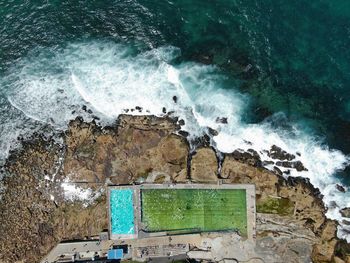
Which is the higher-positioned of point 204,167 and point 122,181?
point 204,167

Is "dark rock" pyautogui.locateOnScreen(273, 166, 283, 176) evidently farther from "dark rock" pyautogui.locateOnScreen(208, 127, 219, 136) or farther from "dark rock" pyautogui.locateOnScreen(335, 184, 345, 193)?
"dark rock" pyautogui.locateOnScreen(208, 127, 219, 136)

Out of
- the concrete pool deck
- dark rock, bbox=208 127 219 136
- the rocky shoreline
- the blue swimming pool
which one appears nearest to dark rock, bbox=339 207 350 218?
the rocky shoreline

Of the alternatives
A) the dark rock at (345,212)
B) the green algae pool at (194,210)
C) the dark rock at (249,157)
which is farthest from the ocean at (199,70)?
the green algae pool at (194,210)

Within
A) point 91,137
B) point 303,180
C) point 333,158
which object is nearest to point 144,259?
point 91,137

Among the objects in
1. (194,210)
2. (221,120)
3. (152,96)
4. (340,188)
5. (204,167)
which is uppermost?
(152,96)

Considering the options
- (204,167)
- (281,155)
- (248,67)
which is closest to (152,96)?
(204,167)

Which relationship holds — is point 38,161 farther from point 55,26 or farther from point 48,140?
point 55,26

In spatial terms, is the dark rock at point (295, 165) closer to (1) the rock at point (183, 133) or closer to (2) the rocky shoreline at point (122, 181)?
(2) the rocky shoreline at point (122, 181)

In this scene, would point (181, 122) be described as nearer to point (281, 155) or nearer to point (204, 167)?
point (204, 167)
